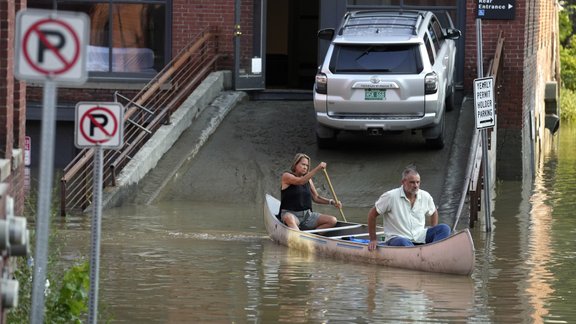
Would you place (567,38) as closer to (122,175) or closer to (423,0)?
(423,0)

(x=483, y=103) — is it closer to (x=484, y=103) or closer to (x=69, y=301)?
(x=484, y=103)

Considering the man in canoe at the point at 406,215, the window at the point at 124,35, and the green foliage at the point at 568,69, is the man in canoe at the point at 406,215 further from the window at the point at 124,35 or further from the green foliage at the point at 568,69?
the green foliage at the point at 568,69

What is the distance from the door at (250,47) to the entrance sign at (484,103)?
328 inches

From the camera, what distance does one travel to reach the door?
88.6ft

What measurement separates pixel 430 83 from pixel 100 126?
1203 cm

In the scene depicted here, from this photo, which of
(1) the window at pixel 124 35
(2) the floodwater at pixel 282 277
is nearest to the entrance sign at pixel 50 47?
(2) the floodwater at pixel 282 277

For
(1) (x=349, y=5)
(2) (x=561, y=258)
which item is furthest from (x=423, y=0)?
(2) (x=561, y=258)

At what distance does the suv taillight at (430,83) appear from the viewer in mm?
22406

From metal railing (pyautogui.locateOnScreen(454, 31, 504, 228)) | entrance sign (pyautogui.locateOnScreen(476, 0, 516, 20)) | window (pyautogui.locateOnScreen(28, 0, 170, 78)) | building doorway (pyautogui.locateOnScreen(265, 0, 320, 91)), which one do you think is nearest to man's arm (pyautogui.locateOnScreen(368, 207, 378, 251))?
metal railing (pyautogui.locateOnScreen(454, 31, 504, 228))

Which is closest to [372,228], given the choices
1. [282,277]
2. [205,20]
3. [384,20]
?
[282,277]

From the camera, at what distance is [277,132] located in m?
24.8

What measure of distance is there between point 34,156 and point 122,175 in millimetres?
5930

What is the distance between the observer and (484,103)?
19.4m

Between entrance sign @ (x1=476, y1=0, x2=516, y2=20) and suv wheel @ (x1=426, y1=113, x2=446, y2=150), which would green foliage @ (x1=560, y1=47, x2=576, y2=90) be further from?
suv wheel @ (x1=426, y1=113, x2=446, y2=150)
